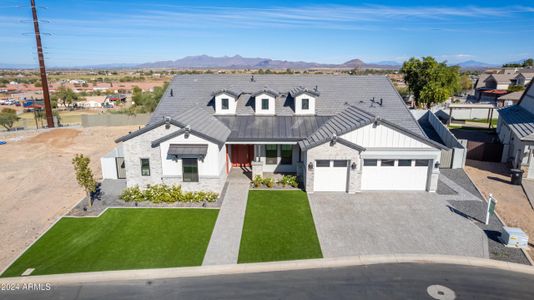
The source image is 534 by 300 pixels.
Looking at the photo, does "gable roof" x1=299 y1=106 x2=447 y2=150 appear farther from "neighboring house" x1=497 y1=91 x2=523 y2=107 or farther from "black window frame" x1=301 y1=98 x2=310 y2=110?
"neighboring house" x1=497 y1=91 x2=523 y2=107

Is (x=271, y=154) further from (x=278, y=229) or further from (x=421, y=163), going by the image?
(x=421, y=163)

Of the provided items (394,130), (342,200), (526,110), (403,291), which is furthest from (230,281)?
(526,110)

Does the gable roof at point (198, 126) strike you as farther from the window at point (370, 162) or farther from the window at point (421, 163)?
the window at point (421, 163)

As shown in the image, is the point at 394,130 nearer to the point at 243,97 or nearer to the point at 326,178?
the point at 326,178

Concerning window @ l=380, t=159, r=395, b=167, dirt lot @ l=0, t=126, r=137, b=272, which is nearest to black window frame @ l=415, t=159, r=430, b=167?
window @ l=380, t=159, r=395, b=167

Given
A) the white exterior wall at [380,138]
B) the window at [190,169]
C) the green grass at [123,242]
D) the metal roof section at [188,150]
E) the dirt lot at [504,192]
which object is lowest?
the green grass at [123,242]

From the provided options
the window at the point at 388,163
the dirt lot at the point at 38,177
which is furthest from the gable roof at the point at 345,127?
the dirt lot at the point at 38,177

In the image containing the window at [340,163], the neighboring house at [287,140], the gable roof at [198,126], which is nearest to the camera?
the gable roof at [198,126]
